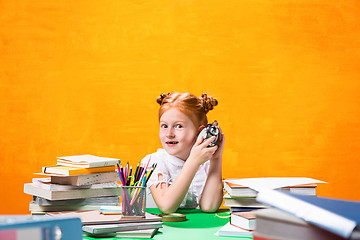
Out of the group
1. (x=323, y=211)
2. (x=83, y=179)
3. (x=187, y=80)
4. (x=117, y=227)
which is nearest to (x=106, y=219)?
(x=117, y=227)

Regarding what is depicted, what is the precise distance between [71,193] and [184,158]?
592 millimetres

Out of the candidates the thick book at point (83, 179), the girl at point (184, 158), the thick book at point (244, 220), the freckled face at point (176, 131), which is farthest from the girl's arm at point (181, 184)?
the thick book at point (244, 220)

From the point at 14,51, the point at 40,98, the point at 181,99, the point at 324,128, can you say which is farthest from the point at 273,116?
the point at 14,51

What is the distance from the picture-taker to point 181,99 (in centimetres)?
176

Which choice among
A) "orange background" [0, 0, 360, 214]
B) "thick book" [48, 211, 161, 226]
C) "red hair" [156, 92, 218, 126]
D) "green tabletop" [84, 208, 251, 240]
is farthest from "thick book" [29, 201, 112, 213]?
"orange background" [0, 0, 360, 214]

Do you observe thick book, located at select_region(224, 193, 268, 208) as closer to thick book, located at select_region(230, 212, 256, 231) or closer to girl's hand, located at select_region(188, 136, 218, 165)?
thick book, located at select_region(230, 212, 256, 231)

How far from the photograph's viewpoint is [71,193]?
1328 mm

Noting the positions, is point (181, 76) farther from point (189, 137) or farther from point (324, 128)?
point (189, 137)

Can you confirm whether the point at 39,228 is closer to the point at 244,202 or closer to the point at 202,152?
the point at 244,202

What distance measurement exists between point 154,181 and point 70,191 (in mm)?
399

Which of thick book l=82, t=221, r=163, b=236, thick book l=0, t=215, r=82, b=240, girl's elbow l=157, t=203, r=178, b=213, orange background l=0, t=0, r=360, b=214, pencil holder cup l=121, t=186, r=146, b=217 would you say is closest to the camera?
thick book l=0, t=215, r=82, b=240

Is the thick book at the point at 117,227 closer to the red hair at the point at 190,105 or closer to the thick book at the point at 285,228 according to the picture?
the thick book at the point at 285,228

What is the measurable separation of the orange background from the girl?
1.16 meters

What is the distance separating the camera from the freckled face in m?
1.72
